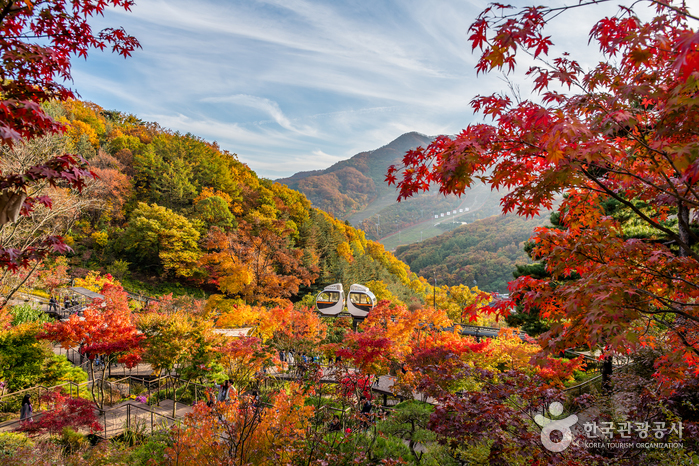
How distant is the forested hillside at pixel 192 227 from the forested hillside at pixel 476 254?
66.0 ft

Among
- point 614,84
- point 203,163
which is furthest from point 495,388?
point 203,163

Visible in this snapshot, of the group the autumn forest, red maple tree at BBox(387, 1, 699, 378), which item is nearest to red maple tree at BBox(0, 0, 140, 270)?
the autumn forest

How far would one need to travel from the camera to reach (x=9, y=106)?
2445mm

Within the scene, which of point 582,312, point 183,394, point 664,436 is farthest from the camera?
point 183,394

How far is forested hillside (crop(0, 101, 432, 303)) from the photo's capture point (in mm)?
20359

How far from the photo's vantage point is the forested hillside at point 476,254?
5147 cm

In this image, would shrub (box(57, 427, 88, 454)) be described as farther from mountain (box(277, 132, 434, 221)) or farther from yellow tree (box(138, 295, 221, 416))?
mountain (box(277, 132, 434, 221))

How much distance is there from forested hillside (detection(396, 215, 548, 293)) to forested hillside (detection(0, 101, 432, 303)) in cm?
2012

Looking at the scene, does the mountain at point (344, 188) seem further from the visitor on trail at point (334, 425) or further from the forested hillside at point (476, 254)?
the visitor on trail at point (334, 425)

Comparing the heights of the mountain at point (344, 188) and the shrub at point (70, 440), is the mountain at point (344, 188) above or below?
above

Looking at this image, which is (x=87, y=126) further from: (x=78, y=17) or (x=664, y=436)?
(x=664, y=436)

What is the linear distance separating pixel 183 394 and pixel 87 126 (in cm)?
3398

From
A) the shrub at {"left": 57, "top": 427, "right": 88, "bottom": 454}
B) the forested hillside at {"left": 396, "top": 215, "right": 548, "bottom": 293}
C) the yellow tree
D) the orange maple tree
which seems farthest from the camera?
the forested hillside at {"left": 396, "top": 215, "right": 548, "bottom": 293}

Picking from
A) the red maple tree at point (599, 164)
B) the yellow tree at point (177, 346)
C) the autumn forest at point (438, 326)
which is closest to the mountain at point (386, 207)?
the autumn forest at point (438, 326)
